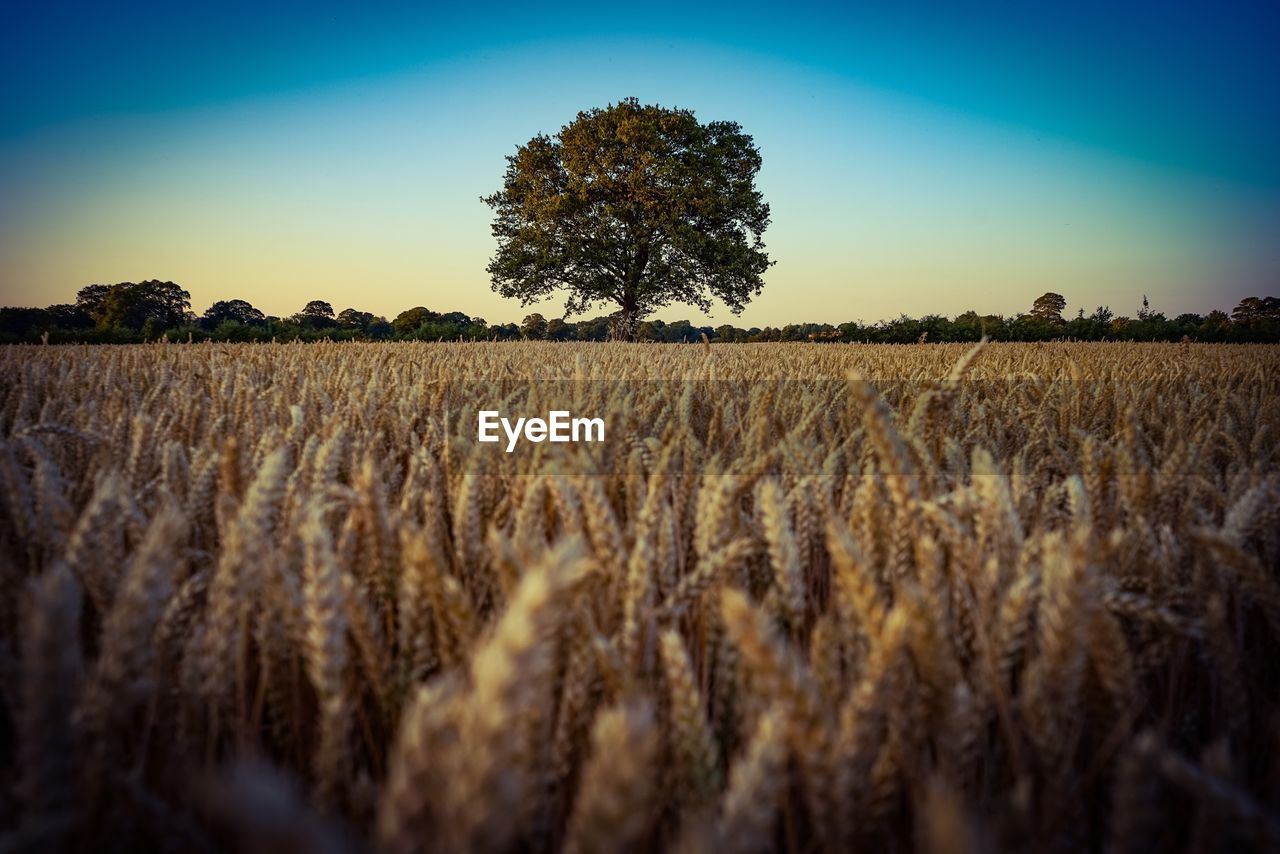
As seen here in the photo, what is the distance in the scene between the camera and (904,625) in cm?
61

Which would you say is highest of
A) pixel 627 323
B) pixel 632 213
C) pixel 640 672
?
pixel 632 213

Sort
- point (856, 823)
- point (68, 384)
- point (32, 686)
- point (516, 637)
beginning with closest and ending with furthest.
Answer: point (516, 637)
point (32, 686)
point (856, 823)
point (68, 384)

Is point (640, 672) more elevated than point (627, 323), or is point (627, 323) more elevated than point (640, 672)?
point (627, 323)

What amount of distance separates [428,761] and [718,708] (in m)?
0.52

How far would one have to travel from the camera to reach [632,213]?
29.6 metres

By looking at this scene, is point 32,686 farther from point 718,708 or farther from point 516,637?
point 718,708

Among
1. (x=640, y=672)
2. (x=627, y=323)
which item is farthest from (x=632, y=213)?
(x=640, y=672)

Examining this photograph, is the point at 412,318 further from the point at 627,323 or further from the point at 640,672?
the point at 640,672

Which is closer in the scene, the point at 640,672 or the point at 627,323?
the point at 640,672

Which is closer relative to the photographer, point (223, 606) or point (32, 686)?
point (32, 686)

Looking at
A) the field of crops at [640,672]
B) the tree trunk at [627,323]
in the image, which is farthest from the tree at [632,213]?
the field of crops at [640,672]

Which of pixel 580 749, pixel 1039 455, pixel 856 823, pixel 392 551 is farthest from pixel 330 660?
pixel 1039 455

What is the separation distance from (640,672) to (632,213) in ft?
100

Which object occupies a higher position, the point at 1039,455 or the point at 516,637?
the point at 516,637
